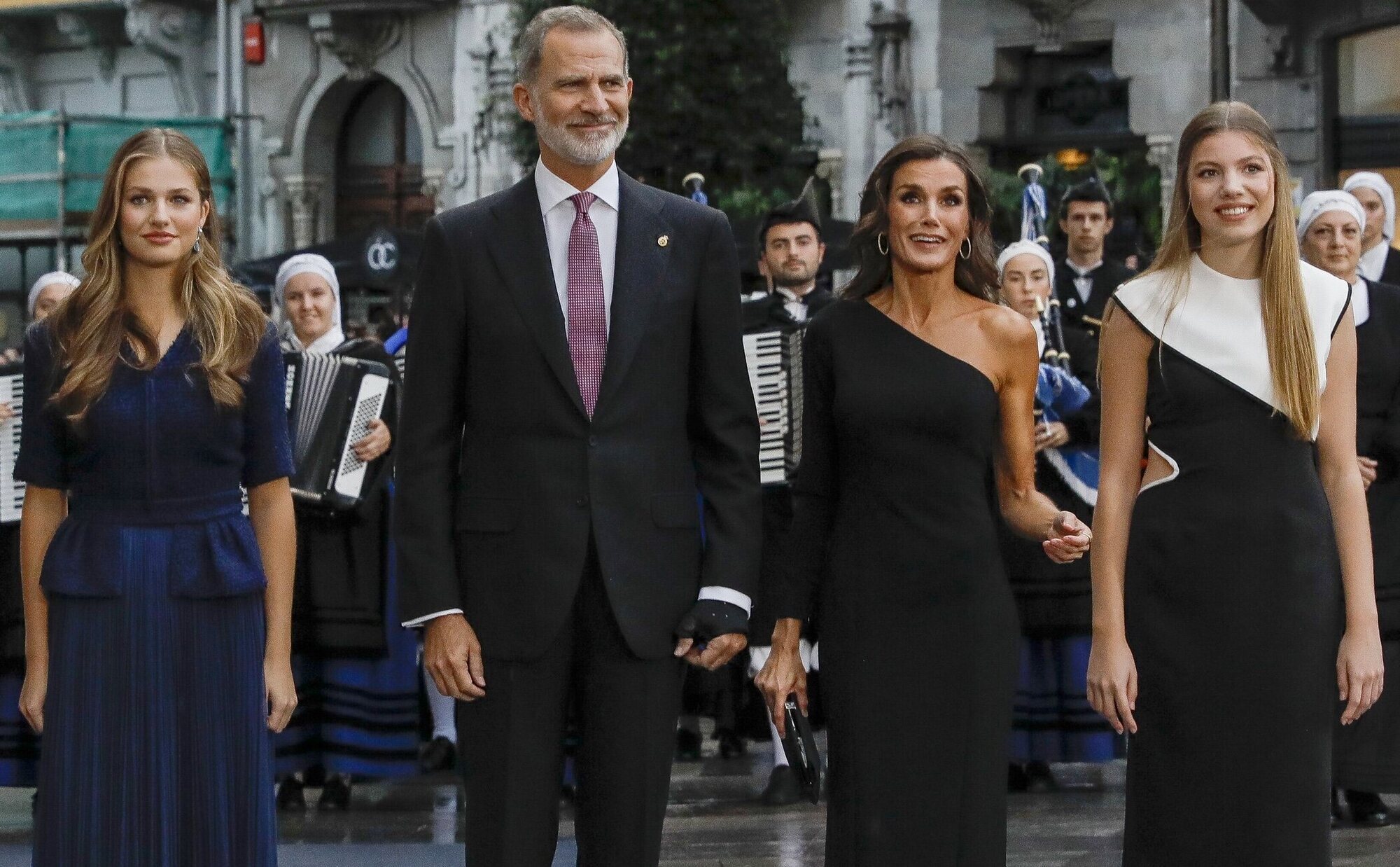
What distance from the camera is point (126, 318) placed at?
16.4 feet

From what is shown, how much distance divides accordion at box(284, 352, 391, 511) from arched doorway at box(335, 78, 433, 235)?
20490 mm

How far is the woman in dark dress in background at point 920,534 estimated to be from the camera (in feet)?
15.9

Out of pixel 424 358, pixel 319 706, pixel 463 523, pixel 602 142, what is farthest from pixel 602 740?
pixel 319 706

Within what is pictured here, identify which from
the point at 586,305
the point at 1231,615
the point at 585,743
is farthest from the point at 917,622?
the point at 586,305

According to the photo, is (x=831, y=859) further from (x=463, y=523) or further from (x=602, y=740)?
(x=463, y=523)

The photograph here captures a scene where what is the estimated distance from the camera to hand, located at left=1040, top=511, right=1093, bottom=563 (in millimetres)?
4801

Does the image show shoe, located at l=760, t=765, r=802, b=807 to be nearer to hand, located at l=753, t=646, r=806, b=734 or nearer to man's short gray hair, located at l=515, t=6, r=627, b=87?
hand, located at l=753, t=646, r=806, b=734

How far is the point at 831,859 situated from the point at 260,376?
1651 millimetres

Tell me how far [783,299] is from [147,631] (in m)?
4.45

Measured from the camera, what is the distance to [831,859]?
193 inches

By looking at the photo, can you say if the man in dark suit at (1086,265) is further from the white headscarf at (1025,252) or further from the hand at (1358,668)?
the hand at (1358,668)

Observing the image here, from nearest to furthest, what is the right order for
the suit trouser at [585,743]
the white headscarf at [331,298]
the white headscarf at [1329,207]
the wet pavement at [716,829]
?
the suit trouser at [585,743], the wet pavement at [716,829], the white headscarf at [1329,207], the white headscarf at [331,298]

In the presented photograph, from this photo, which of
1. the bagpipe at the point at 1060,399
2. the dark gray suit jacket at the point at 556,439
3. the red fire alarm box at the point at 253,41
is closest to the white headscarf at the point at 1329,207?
the bagpipe at the point at 1060,399

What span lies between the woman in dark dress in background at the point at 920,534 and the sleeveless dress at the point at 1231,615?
25 centimetres
